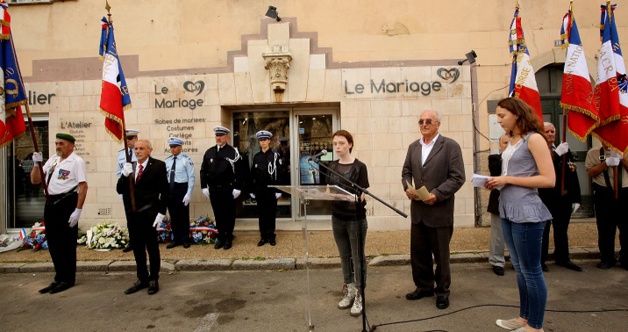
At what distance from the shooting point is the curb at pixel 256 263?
5.73 metres

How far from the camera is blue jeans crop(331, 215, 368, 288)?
3.96 meters

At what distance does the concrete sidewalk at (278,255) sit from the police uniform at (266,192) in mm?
296

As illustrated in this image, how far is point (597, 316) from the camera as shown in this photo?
379cm

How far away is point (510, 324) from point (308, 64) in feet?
19.8

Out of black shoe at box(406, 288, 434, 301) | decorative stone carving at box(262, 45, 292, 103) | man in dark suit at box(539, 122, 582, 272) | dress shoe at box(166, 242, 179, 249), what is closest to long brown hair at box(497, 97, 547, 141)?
black shoe at box(406, 288, 434, 301)

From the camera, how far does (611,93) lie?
5.35 m

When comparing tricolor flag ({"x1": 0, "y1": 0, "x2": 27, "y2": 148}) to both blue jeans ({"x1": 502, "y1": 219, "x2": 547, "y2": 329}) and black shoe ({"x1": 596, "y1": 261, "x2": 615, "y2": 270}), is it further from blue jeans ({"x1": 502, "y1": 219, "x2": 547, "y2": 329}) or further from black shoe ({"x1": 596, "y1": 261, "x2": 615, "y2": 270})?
black shoe ({"x1": 596, "y1": 261, "x2": 615, "y2": 270})

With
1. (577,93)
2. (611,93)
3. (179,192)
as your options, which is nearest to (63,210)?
(179,192)

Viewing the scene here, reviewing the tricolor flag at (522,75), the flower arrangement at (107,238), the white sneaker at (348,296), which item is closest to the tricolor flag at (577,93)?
the tricolor flag at (522,75)

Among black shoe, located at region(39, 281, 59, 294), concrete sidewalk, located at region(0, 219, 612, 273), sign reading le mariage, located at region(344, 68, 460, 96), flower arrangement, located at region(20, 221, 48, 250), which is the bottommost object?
black shoe, located at region(39, 281, 59, 294)

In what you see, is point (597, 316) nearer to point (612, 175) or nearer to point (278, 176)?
point (612, 175)

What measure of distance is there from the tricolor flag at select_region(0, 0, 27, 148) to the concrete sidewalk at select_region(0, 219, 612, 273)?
2.27 meters

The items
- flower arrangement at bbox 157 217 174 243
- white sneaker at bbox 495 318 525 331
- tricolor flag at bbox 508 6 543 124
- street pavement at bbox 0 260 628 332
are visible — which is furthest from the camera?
flower arrangement at bbox 157 217 174 243

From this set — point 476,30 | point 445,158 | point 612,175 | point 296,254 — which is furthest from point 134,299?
point 476,30
